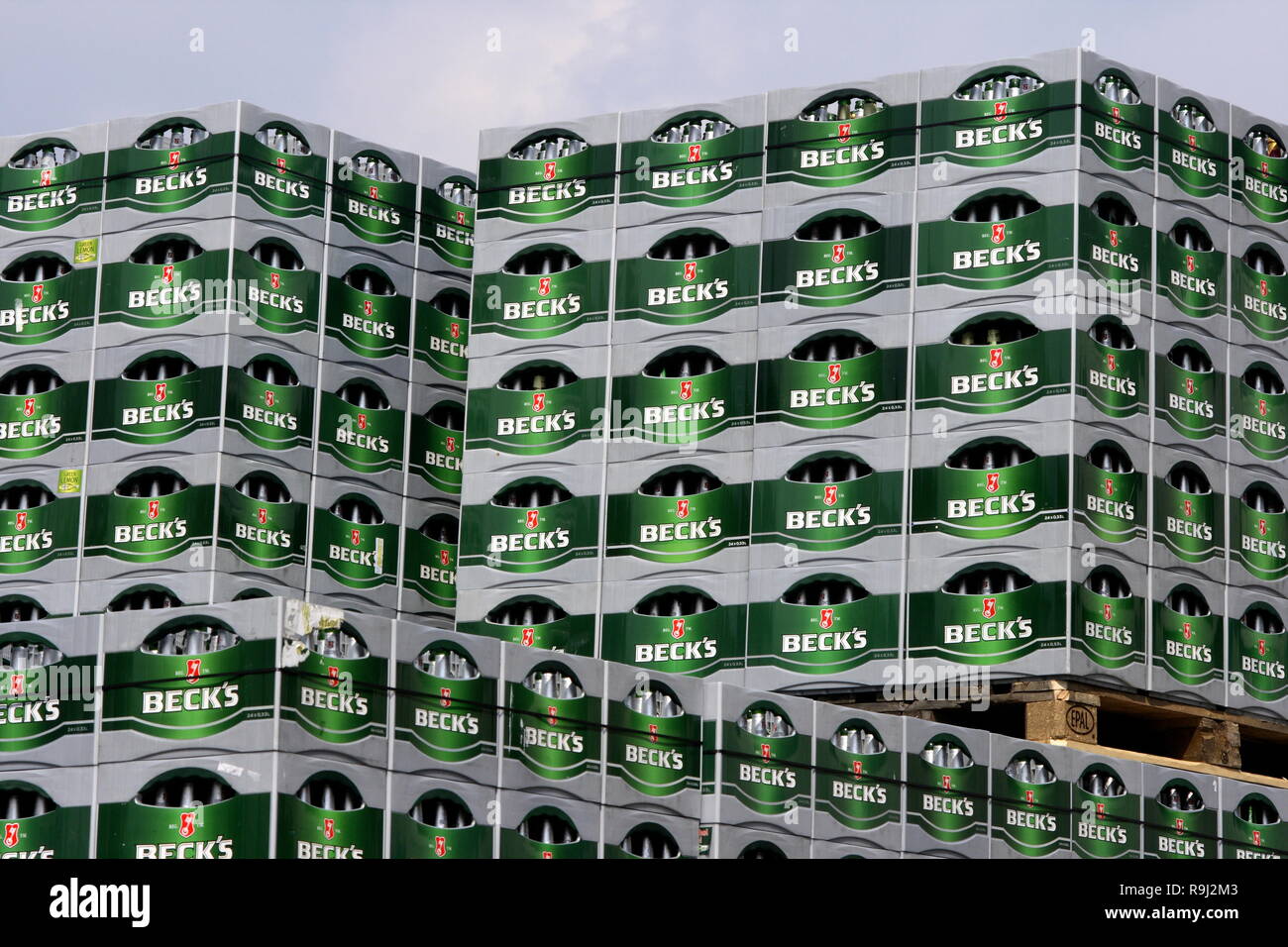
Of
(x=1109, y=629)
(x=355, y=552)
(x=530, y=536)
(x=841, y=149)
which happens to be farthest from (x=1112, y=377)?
(x=355, y=552)

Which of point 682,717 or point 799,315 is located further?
point 799,315

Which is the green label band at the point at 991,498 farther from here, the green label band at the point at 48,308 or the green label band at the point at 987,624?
the green label band at the point at 48,308

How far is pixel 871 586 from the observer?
85.7 ft

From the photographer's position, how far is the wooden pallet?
2547 cm

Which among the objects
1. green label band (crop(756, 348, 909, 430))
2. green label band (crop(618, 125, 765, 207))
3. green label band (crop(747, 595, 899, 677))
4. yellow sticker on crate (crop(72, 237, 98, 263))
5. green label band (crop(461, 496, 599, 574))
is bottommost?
green label band (crop(747, 595, 899, 677))

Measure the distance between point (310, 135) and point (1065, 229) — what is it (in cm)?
777

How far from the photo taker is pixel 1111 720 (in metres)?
27.6

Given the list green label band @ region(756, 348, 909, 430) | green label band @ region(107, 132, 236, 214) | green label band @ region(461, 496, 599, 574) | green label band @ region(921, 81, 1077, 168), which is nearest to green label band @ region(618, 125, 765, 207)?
green label band @ region(921, 81, 1077, 168)

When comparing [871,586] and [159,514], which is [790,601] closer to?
[871,586]

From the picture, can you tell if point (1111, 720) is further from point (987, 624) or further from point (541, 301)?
point (541, 301)

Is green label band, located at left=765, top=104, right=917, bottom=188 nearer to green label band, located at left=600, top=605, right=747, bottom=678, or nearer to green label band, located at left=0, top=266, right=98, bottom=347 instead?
green label band, located at left=600, top=605, right=747, bottom=678
